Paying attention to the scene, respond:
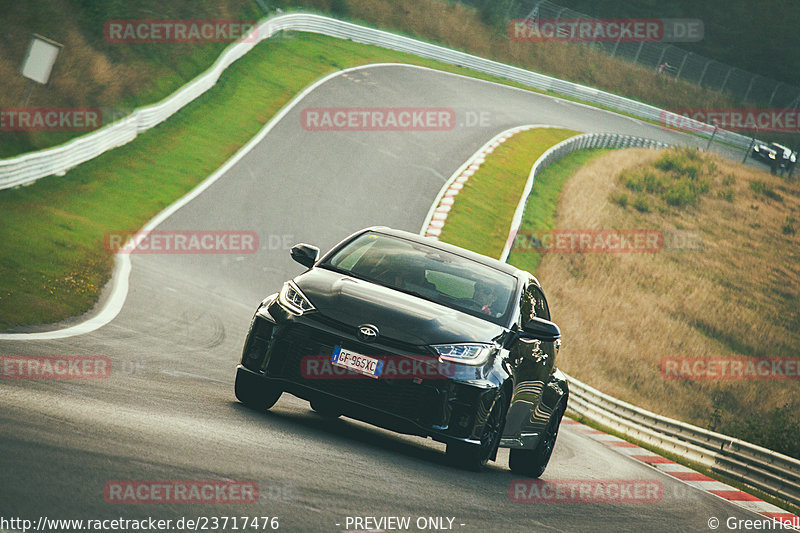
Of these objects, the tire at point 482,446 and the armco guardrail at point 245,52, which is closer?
the tire at point 482,446

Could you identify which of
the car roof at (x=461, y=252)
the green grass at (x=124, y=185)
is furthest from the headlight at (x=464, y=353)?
the green grass at (x=124, y=185)

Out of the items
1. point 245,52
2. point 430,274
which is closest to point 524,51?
point 245,52

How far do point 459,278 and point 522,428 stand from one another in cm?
140

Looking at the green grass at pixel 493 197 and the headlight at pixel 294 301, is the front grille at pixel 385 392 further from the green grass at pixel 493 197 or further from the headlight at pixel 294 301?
the green grass at pixel 493 197

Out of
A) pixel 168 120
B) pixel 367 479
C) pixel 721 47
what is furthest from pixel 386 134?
pixel 721 47

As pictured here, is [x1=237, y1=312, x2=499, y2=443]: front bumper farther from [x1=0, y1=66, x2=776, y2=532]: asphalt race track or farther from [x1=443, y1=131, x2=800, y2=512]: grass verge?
[x1=443, y1=131, x2=800, y2=512]: grass verge

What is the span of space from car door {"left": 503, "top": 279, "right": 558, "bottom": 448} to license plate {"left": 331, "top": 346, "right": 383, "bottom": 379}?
50.0 inches

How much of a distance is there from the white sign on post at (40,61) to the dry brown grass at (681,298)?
12.5m

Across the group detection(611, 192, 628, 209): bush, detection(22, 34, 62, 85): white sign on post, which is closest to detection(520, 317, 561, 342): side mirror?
detection(22, 34, 62, 85): white sign on post

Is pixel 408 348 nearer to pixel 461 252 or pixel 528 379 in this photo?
pixel 528 379

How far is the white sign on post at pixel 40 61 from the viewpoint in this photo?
2006 centimetres

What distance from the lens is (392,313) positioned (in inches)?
284

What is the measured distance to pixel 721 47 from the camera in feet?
239

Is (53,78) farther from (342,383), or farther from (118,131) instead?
(342,383)
